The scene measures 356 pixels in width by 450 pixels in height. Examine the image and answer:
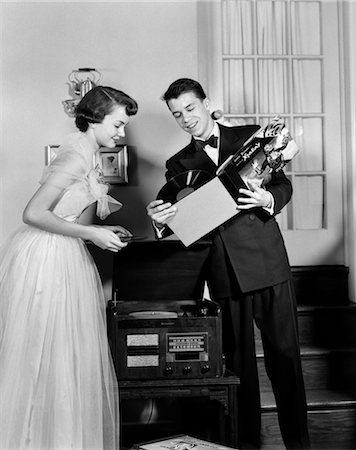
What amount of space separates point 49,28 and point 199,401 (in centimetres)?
228

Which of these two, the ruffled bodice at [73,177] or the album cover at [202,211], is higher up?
the ruffled bodice at [73,177]

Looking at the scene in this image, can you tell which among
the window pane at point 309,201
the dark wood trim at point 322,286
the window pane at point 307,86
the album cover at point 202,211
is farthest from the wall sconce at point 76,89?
the dark wood trim at point 322,286

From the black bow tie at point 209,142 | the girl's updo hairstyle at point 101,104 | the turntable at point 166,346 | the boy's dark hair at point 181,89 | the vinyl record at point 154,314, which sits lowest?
the turntable at point 166,346

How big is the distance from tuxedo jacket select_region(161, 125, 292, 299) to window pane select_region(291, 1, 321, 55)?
1412 millimetres

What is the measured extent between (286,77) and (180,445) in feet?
8.15

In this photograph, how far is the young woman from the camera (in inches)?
99.3

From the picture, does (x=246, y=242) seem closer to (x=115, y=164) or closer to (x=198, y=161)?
(x=198, y=161)

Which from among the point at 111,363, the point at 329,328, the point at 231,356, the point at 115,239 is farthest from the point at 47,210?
the point at 329,328

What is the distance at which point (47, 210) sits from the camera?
2.63 metres

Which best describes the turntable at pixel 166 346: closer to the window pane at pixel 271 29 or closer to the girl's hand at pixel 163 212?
the girl's hand at pixel 163 212

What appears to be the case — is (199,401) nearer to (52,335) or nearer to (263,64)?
(52,335)

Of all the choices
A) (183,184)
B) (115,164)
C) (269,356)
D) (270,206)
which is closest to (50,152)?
(115,164)

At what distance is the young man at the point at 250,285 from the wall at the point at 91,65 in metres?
0.89

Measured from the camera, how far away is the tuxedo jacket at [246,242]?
295 centimetres
